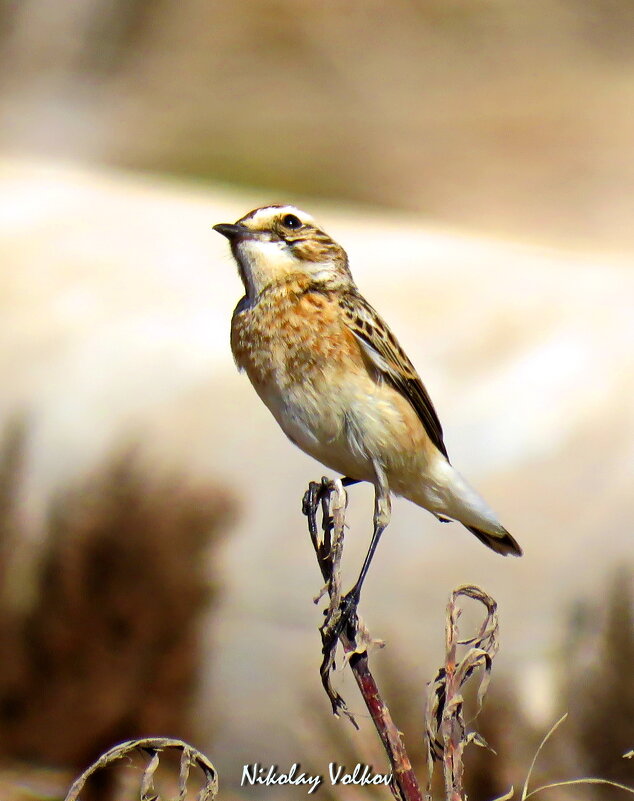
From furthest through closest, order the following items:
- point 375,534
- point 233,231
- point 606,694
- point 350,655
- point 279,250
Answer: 1. point 606,694
2. point 279,250
3. point 233,231
4. point 375,534
5. point 350,655

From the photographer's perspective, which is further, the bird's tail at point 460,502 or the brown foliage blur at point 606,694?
the brown foliage blur at point 606,694

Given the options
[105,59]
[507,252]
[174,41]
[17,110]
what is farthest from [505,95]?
[17,110]

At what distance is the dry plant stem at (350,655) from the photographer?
81.0 inches

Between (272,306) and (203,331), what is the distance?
4125mm

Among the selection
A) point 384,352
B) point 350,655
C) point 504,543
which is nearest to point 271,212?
point 384,352

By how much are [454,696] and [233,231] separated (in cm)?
203

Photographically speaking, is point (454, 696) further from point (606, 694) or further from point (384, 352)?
point (606, 694)

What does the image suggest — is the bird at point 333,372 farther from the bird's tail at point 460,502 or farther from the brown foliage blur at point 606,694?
the brown foliage blur at point 606,694

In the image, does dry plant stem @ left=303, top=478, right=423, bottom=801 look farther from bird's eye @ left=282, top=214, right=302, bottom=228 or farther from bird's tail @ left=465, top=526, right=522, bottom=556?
bird's eye @ left=282, top=214, right=302, bottom=228

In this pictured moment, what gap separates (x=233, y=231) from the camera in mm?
3771

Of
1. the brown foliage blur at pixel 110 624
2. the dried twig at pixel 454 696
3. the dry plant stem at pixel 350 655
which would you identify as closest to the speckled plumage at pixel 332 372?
the dry plant stem at pixel 350 655

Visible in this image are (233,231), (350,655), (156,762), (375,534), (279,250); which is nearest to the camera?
(156,762)

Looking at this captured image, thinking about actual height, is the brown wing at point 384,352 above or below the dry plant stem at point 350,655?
above

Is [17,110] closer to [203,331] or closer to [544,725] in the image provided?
[203,331]
